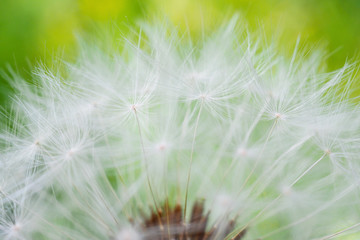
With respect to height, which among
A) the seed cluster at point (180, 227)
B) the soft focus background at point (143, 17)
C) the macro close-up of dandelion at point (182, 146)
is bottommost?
the seed cluster at point (180, 227)

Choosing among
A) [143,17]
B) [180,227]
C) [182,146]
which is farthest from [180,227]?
[143,17]

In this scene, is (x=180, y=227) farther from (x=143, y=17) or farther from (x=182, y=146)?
(x=143, y=17)

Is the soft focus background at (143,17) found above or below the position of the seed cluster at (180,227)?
above

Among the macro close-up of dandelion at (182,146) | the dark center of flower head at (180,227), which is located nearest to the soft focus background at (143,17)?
the macro close-up of dandelion at (182,146)

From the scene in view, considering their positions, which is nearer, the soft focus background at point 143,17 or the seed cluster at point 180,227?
the seed cluster at point 180,227

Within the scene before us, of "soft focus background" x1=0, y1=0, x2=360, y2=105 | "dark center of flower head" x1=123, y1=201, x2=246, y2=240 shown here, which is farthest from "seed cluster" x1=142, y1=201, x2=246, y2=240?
"soft focus background" x1=0, y1=0, x2=360, y2=105

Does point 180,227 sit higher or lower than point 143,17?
lower

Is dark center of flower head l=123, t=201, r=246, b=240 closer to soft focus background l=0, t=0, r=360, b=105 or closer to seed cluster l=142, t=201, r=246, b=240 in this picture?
seed cluster l=142, t=201, r=246, b=240

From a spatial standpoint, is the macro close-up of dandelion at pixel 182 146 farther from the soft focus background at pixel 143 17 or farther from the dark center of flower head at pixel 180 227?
the soft focus background at pixel 143 17
